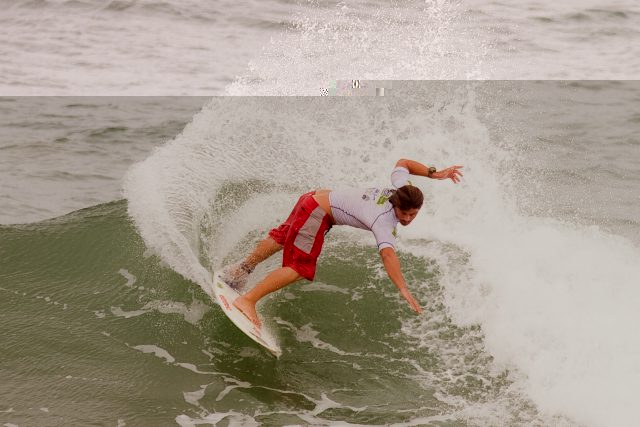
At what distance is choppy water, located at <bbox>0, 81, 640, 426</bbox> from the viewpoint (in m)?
6.61

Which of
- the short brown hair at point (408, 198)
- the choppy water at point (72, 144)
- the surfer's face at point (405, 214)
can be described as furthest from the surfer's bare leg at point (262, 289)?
the choppy water at point (72, 144)

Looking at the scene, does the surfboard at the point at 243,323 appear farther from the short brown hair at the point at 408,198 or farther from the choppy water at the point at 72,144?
the choppy water at the point at 72,144

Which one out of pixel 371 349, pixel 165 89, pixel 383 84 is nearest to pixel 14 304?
pixel 371 349

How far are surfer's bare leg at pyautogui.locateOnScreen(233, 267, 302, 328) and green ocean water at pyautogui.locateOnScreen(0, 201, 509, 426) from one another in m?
0.34

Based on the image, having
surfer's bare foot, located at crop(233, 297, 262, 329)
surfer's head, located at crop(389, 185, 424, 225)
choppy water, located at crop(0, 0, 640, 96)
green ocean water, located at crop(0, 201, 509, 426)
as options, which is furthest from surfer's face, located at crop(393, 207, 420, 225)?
choppy water, located at crop(0, 0, 640, 96)

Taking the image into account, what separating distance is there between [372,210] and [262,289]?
1199 millimetres

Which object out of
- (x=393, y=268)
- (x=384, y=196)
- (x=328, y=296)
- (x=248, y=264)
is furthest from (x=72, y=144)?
(x=393, y=268)

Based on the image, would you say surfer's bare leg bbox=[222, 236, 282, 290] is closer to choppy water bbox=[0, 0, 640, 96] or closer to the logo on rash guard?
the logo on rash guard

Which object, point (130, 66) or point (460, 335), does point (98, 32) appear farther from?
point (460, 335)

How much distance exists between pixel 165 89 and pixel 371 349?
1262cm

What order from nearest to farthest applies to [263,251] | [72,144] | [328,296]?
[263,251] < [328,296] < [72,144]

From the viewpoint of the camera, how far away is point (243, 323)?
7125 millimetres

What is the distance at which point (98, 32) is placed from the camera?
22406mm

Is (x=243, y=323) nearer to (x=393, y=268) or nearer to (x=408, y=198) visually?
(x=393, y=268)
